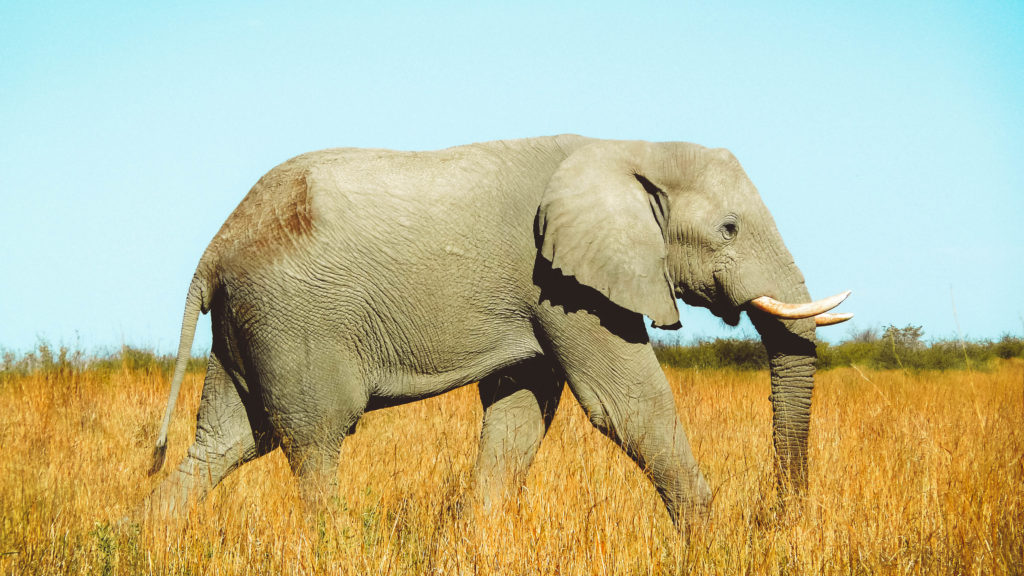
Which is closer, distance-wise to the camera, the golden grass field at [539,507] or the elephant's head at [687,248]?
the golden grass field at [539,507]

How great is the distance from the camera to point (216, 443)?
5.46 m

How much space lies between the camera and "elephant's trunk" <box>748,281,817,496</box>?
527cm

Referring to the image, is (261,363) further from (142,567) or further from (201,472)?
(142,567)

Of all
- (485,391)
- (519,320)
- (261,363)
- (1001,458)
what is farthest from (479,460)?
(1001,458)

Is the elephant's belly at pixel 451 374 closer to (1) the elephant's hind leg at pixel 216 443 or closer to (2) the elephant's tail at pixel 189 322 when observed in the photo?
(1) the elephant's hind leg at pixel 216 443

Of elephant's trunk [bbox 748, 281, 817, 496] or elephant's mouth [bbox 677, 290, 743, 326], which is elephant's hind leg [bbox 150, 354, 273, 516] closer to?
elephant's mouth [bbox 677, 290, 743, 326]

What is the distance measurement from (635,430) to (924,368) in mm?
13010

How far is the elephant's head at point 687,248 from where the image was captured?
16.3 ft

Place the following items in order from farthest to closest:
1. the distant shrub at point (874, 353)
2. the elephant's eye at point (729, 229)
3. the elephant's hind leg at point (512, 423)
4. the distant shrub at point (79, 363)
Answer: the distant shrub at point (874, 353) < the distant shrub at point (79, 363) < the elephant's hind leg at point (512, 423) < the elephant's eye at point (729, 229)

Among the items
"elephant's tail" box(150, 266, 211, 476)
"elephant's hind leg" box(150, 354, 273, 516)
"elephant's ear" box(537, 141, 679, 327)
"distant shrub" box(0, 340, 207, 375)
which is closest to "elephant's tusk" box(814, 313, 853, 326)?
"elephant's ear" box(537, 141, 679, 327)

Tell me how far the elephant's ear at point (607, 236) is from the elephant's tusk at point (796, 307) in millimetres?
552

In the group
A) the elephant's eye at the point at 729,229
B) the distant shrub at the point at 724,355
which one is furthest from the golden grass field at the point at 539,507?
the distant shrub at the point at 724,355

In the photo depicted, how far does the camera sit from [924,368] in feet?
51.9

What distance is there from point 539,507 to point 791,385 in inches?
75.7
